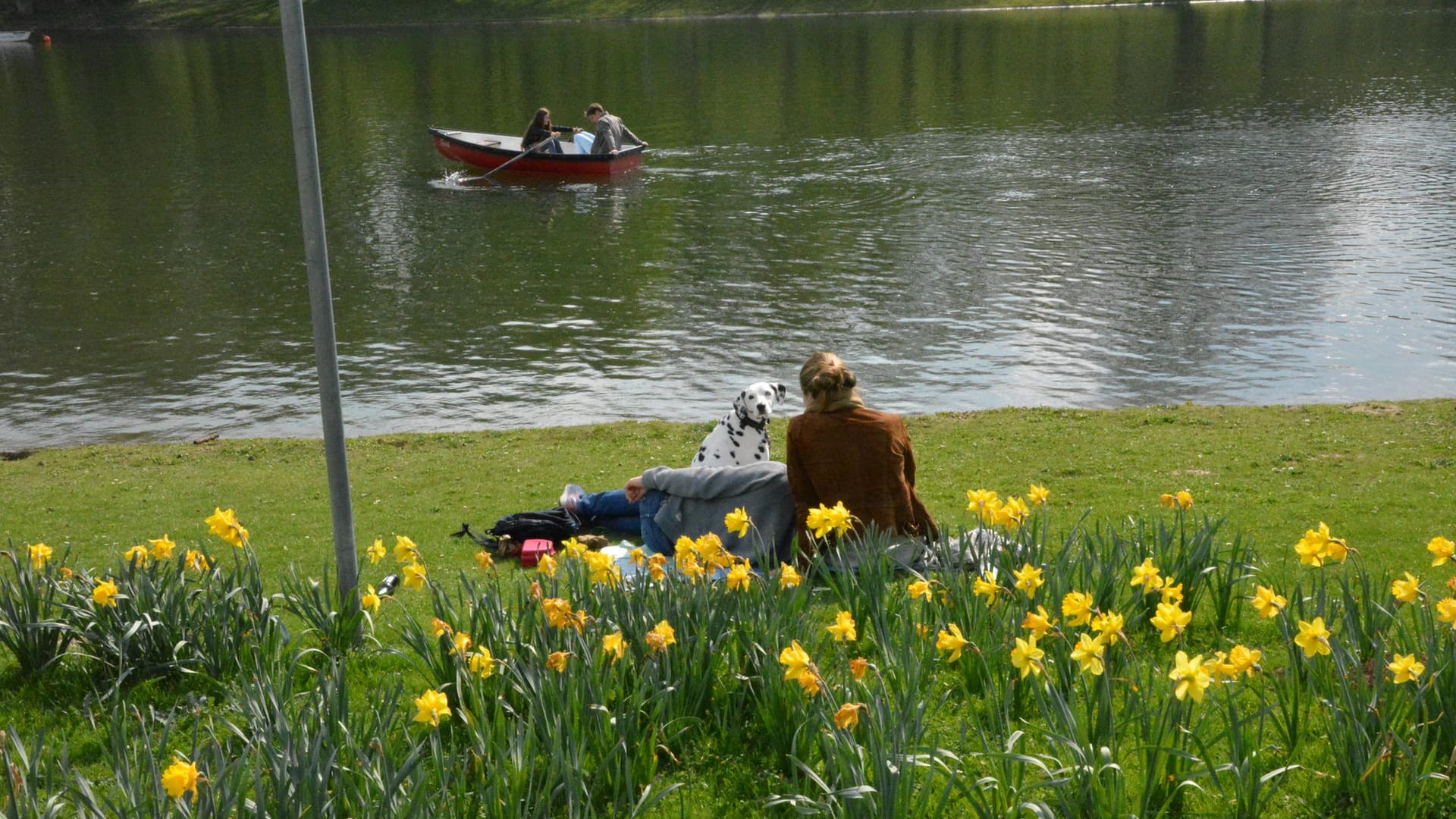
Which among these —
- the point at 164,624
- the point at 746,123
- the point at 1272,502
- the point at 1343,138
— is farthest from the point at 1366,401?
the point at 746,123

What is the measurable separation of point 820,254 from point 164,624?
1534 cm

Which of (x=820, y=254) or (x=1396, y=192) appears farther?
(x=1396, y=192)

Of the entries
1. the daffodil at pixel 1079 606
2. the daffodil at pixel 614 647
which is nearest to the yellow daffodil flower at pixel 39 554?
the daffodil at pixel 614 647

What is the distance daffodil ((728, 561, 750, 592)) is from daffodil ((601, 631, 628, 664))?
401 millimetres

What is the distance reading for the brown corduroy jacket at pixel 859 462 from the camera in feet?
20.3

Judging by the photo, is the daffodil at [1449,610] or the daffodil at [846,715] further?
the daffodil at [1449,610]

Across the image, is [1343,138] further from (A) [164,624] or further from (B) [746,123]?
(A) [164,624]

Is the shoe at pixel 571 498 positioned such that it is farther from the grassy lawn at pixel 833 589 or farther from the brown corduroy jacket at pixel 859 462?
the brown corduroy jacket at pixel 859 462

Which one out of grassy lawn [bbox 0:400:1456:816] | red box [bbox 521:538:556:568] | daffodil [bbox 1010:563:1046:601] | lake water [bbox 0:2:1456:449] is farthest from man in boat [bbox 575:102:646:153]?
daffodil [bbox 1010:563:1046:601]

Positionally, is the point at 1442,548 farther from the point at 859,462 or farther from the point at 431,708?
the point at 431,708

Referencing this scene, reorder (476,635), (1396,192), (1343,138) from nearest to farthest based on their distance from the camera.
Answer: (476,635) < (1396,192) < (1343,138)

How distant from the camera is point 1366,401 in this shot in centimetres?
1119

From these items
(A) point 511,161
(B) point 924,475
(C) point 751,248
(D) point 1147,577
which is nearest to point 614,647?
(D) point 1147,577

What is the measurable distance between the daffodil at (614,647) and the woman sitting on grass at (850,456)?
2.05 metres
